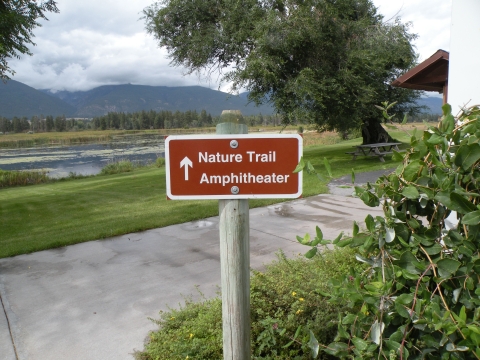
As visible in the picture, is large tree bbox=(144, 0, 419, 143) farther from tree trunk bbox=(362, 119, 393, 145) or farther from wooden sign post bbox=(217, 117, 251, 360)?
wooden sign post bbox=(217, 117, 251, 360)

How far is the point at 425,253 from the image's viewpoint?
151 centimetres

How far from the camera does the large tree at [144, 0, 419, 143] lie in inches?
556

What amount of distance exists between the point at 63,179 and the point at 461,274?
20.2 meters

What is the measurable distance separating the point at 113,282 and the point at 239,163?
320cm

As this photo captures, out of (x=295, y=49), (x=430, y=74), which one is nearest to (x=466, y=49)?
(x=430, y=74)

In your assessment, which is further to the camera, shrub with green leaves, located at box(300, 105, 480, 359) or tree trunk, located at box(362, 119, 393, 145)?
tree trunk, located at box(362, 119, 393, 145)

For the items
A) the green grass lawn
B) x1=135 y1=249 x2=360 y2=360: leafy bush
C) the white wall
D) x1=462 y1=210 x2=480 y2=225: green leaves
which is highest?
the white wall

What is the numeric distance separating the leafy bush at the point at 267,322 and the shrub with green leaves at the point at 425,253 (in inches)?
31.9

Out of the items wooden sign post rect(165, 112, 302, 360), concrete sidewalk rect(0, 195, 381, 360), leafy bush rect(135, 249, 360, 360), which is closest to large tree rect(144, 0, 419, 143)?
concrete sidewalk rect(0, 195, 381, 360)

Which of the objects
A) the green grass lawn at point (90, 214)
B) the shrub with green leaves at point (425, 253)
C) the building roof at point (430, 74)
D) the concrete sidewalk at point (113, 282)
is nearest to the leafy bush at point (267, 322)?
the concrete sidewalk at point (113, 282)

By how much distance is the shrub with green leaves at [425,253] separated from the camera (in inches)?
55.2

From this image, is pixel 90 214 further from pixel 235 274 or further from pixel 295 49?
pixel 295 49

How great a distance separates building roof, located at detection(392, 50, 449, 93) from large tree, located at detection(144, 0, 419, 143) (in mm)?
5058

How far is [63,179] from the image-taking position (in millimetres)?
19109
